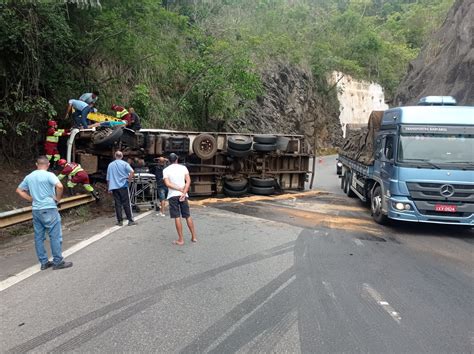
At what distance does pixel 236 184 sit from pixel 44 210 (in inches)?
342

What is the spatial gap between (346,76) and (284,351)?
48.8m

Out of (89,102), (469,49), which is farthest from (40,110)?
(469,49)

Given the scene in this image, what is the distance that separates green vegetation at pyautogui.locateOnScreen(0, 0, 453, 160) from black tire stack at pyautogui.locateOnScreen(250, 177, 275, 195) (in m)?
Result: 6.32

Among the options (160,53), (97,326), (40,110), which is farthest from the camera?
(160,53)

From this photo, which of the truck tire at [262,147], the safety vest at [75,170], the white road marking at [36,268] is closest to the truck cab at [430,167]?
the truck tire at [262,147]

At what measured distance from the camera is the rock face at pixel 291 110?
32.4 meters

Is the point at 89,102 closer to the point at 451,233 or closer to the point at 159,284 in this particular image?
the point at 159,284

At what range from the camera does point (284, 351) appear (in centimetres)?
363

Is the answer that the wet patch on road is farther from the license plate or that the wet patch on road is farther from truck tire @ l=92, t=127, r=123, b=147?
truck tire @ l=92, t=127, r=123, b=147

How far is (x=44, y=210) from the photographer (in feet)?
19.2

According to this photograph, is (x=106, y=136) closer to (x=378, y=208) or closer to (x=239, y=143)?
(x=239, y=143)

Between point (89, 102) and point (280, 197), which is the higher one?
point (89, 102)

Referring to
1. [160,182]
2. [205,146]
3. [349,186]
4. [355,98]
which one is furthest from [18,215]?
[355,98]

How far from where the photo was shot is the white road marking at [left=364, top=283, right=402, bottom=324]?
445 cm
